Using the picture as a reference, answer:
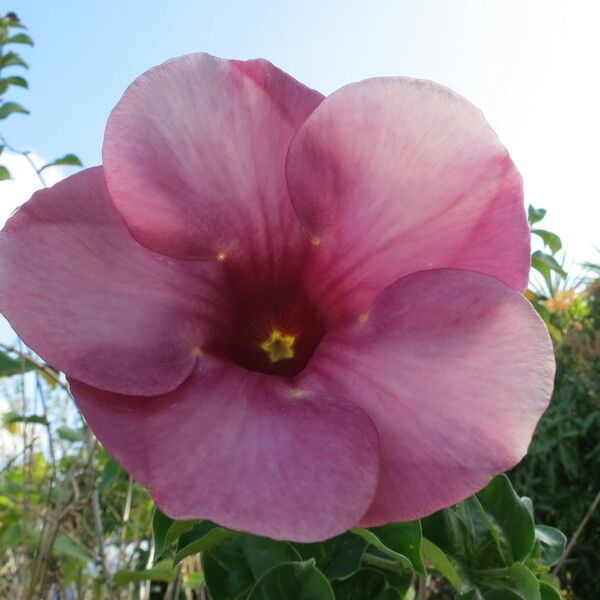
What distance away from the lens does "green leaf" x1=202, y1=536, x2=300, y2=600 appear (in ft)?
2.24

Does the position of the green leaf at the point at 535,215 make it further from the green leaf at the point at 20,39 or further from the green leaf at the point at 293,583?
the green leaf at the point at 20,39

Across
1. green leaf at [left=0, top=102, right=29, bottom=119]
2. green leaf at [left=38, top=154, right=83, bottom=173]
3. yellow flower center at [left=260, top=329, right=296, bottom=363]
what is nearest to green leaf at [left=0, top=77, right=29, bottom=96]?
green leaf at [left=0, top=102, right=29, bottom=119]

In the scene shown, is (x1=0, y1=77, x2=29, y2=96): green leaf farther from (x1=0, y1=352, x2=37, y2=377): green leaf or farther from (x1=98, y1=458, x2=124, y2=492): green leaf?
(x1=98, y1=458, x2=124, y2=492): green leaf

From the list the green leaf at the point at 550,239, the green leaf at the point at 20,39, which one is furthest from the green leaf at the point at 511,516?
the green leaf at the point at 20,39

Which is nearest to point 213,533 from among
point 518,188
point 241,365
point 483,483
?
point 241,365

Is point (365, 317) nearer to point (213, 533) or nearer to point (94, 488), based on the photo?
point (213, 533)

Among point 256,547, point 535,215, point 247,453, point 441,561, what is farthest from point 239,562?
point 535,215

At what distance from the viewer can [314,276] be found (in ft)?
1.95

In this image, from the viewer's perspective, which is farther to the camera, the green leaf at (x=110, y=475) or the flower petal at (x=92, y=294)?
the green leaf at (x=110, y=475)

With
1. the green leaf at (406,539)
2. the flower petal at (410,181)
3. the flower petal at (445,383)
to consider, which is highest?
the flower petal at (410,181)

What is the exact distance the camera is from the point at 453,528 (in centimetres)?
71

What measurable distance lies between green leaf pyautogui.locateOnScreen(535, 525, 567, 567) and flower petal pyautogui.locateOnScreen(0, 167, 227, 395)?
0.52 metres

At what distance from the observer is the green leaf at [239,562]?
0.68 m

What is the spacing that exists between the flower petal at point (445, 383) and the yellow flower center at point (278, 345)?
0.11 m
